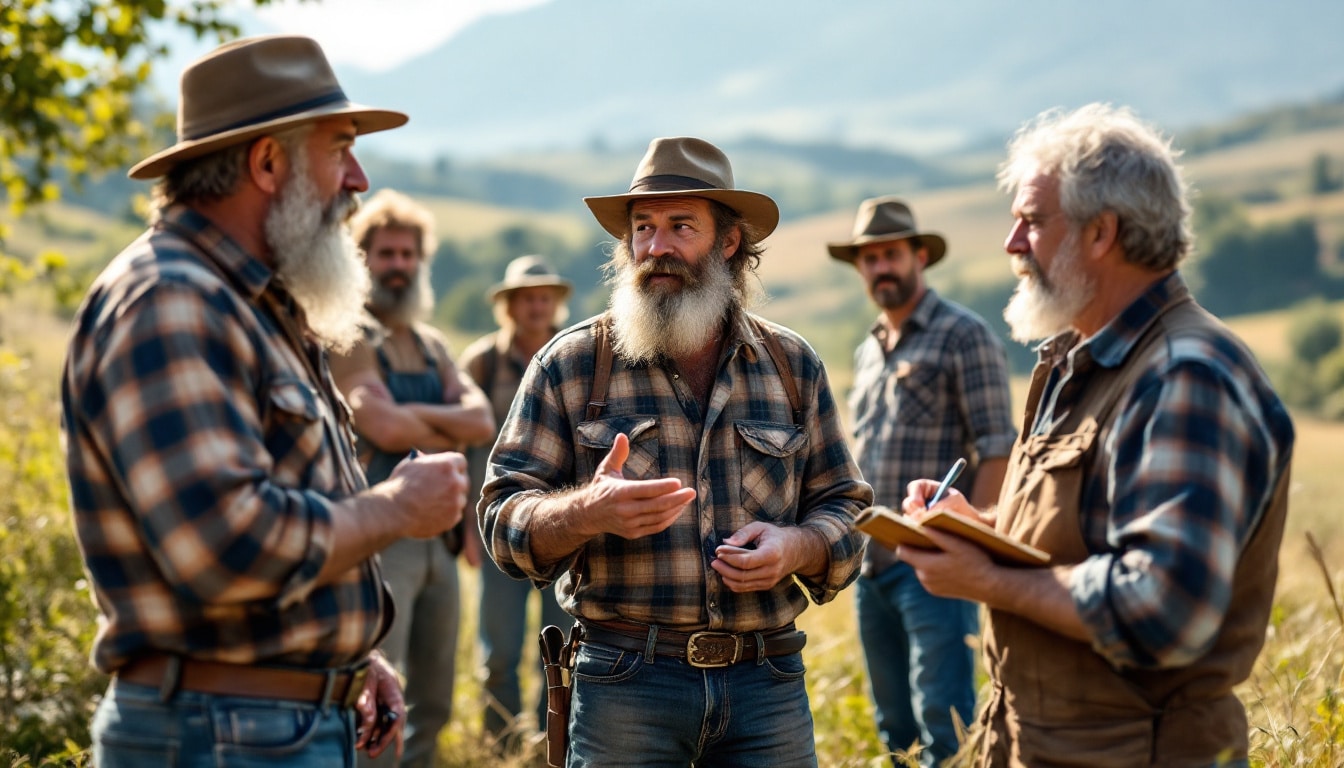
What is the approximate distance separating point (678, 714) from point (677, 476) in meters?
0.69

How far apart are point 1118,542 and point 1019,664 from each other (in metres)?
0.49

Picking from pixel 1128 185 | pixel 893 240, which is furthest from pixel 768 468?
pixel 893 240

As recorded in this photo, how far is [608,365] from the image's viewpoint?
3.86 m

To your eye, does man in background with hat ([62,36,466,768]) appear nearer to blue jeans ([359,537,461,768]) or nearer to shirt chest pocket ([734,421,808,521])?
shirt chest pocket ([734,421,808,521])

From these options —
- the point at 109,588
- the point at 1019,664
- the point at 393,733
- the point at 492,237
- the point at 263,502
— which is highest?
the point at 492,237

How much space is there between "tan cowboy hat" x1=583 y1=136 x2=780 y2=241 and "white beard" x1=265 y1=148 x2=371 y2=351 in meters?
1.05

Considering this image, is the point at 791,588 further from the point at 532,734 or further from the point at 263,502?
the point at 532,734

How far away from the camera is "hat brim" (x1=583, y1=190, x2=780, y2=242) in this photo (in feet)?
13.0

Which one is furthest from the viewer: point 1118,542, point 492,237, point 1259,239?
point 492,237

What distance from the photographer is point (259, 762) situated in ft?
8.82

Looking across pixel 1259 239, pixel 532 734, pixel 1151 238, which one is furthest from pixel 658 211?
pixel 1259 239

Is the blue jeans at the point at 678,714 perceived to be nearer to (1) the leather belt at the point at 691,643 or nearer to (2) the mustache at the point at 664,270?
(1) the leather belt at the point at 691,643

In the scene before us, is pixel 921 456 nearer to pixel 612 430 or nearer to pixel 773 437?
pixel 773 437

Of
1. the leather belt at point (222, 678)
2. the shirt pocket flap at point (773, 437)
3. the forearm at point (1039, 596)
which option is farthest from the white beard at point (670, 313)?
the leather belt at point (222, 678)
